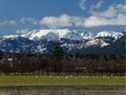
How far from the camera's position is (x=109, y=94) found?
138 feet

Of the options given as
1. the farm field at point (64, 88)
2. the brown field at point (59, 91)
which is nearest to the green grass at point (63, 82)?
the farm field at point (64, 88)

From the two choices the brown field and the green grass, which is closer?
the brown field

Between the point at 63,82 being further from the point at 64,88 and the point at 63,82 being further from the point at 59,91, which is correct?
the point at 59,91

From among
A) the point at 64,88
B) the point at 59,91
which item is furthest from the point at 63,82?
the point at 59,91

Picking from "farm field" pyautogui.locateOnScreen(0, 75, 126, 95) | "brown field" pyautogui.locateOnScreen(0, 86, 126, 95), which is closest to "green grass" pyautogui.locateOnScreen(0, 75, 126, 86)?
"farm field" pyautogui.locateOnScreen(0, 75, 126, 95)

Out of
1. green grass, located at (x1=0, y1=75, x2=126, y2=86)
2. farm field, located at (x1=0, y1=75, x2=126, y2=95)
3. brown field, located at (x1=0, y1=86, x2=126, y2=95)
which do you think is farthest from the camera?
green grass, located at (x1=0, y1=75, x2=126, y2=86)

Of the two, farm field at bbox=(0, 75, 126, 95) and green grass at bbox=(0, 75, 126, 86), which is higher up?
green grass at bbox=(0, 75, 126, 86)

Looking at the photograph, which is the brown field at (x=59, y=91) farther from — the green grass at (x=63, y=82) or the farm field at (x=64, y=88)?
the green grass at (x=63, y=82)

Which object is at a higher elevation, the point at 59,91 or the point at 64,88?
the point at 64,88

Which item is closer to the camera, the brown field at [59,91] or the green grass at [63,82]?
the brown field at [59,91]

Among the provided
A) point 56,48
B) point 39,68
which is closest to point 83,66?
point 39,68

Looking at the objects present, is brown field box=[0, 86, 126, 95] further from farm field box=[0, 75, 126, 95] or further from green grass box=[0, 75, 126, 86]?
green grass box=[0, 75, 126, 86]

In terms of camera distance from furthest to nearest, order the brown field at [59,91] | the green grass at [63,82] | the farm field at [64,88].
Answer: the green grass at [63,82], the farm field at [64,88], the brown field at [59,91]

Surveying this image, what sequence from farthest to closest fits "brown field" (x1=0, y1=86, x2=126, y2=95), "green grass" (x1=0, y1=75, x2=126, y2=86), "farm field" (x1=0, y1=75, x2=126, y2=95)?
"green grass" (x1=0, y1=75, x2=126, y2=86) → "farm field" (x1=0, y1=75, x2=126, y2=95) → "brown field" (x1=0, y1=86, x2=126, y2=95)
